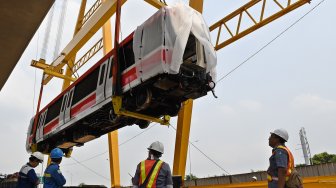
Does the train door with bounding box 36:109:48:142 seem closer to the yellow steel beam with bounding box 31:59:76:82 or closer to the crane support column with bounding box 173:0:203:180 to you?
the crane support column with bounding box 173:0:203:180

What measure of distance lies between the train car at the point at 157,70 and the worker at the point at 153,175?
81.1 inches

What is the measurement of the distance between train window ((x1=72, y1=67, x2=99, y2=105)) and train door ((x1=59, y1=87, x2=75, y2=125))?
285 mm

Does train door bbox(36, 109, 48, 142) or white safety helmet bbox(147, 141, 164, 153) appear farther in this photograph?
train door bbox(36, 109, 48, 142)

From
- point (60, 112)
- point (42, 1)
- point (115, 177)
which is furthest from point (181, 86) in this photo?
point (115, 177)

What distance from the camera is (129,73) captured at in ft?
19.8

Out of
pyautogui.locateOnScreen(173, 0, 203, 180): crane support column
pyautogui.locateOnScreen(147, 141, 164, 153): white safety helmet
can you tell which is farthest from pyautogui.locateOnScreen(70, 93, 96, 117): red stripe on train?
pyautogui.locateOnScreen(173, 0, 203, 180): crane support column

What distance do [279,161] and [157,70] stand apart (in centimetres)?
252

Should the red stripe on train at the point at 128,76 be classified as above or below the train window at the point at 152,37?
below

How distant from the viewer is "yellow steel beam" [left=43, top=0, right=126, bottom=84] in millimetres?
12492

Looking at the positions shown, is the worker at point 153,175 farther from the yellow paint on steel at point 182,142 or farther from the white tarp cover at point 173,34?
the yellow paint on steel at point 182,142

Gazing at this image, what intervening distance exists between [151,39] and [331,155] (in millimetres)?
48136

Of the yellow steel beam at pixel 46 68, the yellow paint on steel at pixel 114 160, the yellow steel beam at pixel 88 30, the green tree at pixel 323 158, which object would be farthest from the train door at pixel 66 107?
the green tree at pixel 323 158

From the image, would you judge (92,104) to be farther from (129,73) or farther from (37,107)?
(37,107)

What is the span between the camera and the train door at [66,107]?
28.0ft
